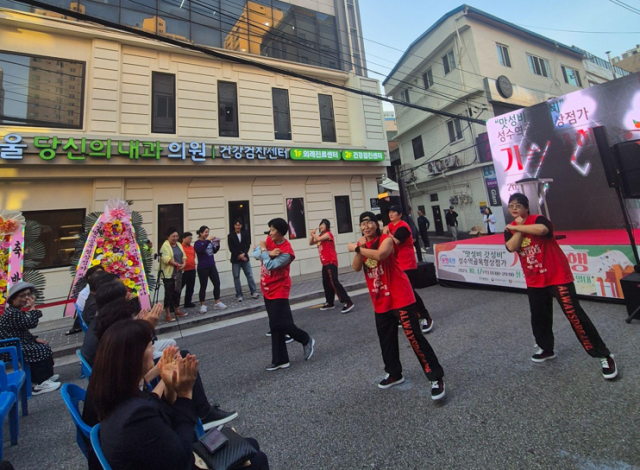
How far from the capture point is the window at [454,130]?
17.9 m

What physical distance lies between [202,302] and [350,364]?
462cm

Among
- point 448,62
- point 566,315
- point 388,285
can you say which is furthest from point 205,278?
point 448,62

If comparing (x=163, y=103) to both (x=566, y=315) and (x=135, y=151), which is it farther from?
(x=566, y=315)

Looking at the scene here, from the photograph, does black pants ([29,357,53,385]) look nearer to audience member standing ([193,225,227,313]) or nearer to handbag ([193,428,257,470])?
audience member standing ([193,225,227,313])

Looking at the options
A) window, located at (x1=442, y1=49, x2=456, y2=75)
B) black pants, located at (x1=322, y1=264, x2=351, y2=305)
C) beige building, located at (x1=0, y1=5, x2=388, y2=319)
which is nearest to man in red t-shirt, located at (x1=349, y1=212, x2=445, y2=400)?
black pants, located at (x1=322, y1=264, x2=351, y2=305)

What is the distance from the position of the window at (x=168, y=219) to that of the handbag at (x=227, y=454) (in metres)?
8.74

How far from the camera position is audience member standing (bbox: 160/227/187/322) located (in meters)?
6.12

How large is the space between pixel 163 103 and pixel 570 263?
1167 cm

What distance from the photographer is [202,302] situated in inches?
269

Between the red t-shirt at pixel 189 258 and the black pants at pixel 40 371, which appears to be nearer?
the black pants at pixel 40 371

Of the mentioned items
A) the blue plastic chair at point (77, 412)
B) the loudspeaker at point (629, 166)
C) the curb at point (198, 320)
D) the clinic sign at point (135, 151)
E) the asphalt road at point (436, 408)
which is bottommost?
the asphalt road at point (436, 408)

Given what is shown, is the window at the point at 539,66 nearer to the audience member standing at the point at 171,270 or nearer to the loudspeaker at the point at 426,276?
the loudspeaker at the point at 426,276

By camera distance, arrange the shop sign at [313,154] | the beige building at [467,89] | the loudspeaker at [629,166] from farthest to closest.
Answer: the beige building at [467,89] < the shop sign at [313,154] < the loudspeaker at [629,166]

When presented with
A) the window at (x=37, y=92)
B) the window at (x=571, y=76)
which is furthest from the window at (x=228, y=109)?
the window at (x=571, y=76)
